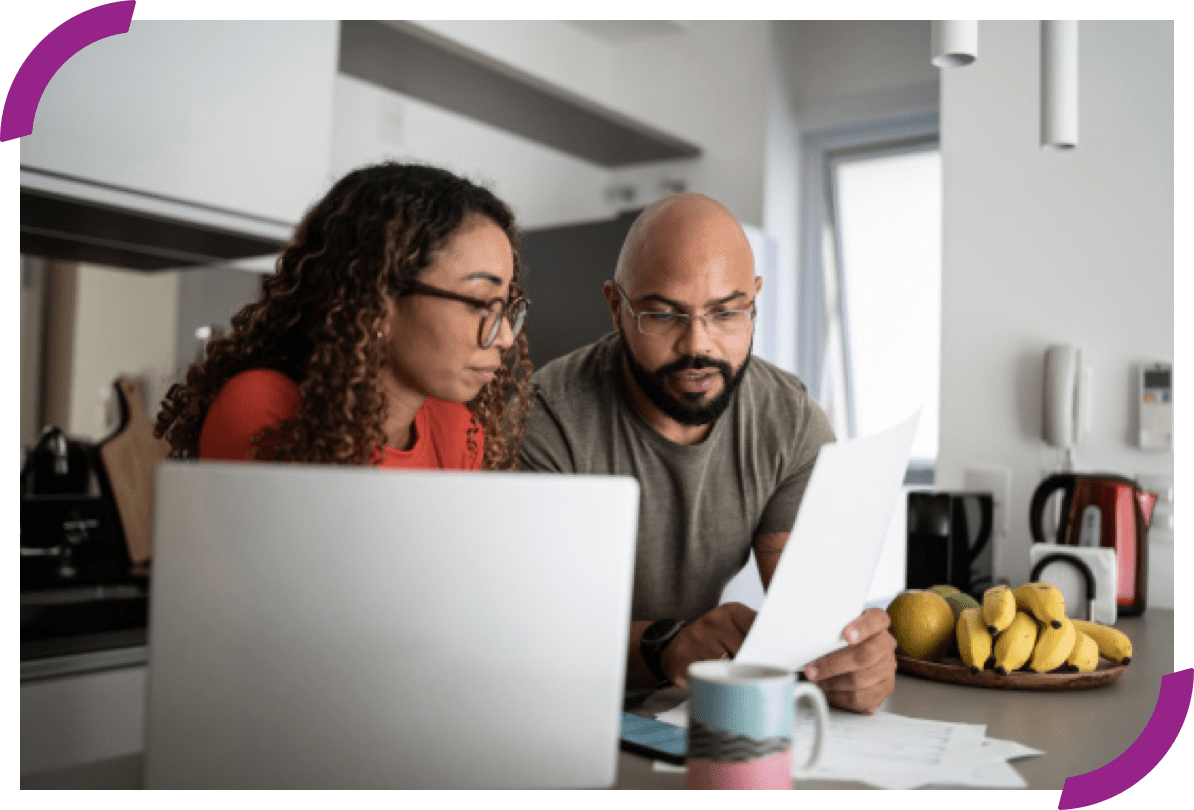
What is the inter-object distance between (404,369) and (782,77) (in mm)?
2892

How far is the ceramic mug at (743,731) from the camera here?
75 cm

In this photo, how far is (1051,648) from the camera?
1.28m

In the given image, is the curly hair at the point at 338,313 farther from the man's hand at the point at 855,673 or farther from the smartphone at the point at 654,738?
the man's hand at the point at 855,673

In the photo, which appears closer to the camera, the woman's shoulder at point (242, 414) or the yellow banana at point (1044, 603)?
the woman's shoulder at point (242, 414)

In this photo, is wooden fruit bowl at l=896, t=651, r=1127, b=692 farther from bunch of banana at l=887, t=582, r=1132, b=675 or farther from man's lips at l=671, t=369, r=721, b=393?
man's lips at l=671, t=369, r=721, b=393

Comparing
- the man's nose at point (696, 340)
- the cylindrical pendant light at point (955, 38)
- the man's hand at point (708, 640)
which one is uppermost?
the cylindrical pendant light at point (955, 38)

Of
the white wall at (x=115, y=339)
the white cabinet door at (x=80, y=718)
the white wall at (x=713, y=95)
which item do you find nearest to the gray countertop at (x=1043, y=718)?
the white cabinet door at (x=80, y=718)

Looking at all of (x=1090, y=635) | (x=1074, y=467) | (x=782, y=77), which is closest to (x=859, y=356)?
→ (x=782, y=77)

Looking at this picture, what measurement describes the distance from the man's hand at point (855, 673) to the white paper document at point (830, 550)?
3 cm

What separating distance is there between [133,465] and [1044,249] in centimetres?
216

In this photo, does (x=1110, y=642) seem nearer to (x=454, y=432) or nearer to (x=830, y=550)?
(x=830, y=550)

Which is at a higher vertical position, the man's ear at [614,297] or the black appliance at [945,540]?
the man's ear at [614,297]

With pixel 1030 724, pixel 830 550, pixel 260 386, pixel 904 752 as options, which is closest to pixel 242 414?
pixel 260 386

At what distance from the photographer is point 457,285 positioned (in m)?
1.24
